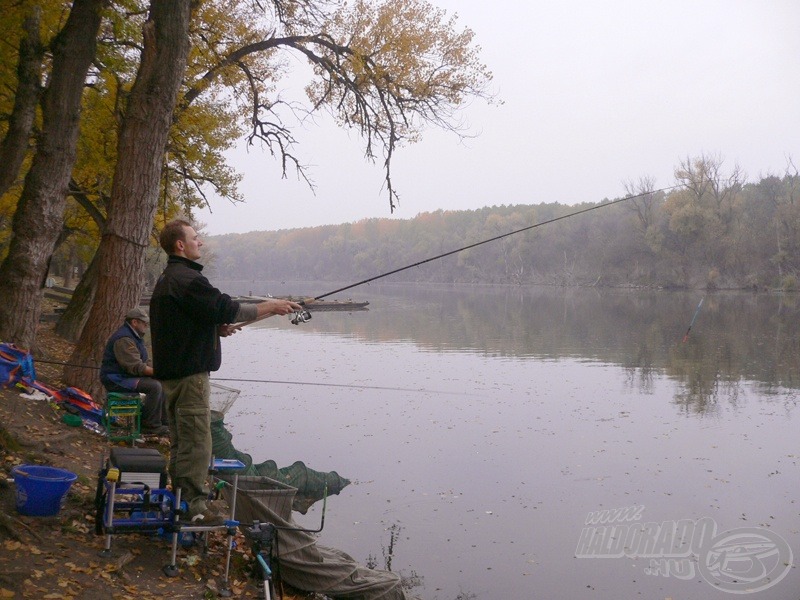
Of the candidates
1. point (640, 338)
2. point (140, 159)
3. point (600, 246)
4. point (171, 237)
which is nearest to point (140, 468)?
point (171, 237)

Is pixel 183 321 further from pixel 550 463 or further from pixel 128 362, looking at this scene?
pixel 550 463

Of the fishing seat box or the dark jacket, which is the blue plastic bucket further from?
the dark jacket

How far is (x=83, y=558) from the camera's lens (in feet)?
14.5

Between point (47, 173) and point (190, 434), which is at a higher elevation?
point (47, 173)

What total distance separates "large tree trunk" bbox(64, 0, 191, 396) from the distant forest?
2715 centimetres

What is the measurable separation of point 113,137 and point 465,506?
11.5 meters

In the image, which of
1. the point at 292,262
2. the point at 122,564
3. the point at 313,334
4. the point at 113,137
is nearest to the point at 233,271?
the point at 292,262

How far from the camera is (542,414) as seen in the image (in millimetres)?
13211

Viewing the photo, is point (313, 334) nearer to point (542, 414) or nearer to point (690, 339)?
point (690, 339)

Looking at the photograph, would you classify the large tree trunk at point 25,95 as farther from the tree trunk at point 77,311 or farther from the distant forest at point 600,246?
the distant forest at point 600,246

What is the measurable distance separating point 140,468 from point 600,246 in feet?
346

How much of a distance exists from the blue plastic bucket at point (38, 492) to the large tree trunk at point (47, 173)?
198 inches

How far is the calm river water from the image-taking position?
6.90 m

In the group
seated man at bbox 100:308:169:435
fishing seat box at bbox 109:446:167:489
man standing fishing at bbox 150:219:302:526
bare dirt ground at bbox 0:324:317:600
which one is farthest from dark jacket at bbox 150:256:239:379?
seated man at bbox 100:308:169:435
